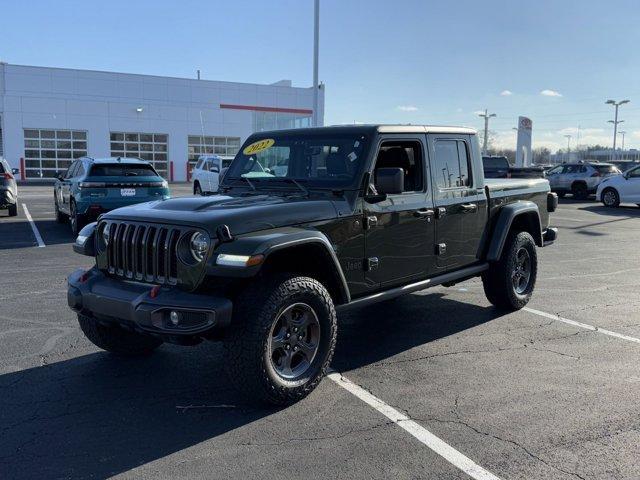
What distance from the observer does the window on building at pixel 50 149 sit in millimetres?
36938

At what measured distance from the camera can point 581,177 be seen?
25531mm

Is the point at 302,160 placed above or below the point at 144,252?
above

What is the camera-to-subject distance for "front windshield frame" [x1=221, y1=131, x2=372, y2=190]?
4.94 m

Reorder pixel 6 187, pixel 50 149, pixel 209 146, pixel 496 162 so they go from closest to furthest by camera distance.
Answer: pixel 6 187 → pixel 496 162 → pixel 50 149 → pixel 209 146

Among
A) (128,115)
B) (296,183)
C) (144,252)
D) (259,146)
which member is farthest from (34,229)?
(128,115)

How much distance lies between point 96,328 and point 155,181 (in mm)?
7792

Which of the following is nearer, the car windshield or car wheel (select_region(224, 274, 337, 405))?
car wheel (select_region(224, 274, 337, 405))

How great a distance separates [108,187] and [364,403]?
9.16m

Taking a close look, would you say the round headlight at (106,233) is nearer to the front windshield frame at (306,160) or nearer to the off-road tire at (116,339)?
the off-road tire at (116,339)

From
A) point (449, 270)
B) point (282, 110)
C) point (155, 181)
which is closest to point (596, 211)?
point (155, 181)

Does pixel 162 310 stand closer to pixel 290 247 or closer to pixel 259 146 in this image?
pixel 290 247

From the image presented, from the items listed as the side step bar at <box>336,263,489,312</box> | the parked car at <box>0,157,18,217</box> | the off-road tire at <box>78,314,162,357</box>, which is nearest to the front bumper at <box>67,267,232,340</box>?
the off-road tire at <box>78,314,162,357</box>

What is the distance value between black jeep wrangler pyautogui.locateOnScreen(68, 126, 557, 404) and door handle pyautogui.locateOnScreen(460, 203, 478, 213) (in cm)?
2

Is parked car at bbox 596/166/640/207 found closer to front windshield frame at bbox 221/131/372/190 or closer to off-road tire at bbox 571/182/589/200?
off-road tire at bbox 571/182/589/200
